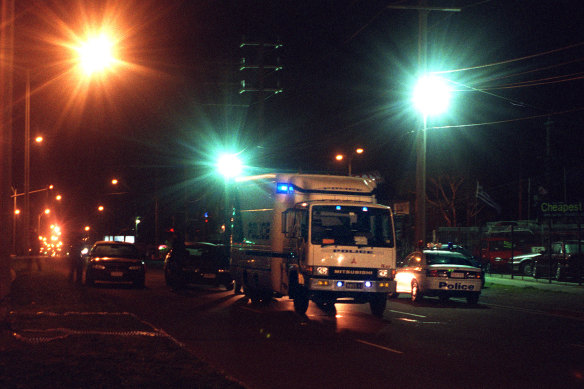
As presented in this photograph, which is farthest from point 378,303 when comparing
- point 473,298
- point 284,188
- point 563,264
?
point 563,264

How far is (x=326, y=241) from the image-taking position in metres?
17.1

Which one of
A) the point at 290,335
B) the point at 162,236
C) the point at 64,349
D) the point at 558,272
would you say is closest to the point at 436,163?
the point at 162,236

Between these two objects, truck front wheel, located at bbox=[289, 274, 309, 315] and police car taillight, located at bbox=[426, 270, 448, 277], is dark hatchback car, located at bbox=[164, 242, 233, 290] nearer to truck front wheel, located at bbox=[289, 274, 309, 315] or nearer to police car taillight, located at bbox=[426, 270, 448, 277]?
police car taillight, located at bbox=[426, 270, 448, 277]

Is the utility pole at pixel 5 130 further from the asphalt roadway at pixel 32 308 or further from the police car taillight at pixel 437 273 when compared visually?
the police car taillight at pixel 437 273

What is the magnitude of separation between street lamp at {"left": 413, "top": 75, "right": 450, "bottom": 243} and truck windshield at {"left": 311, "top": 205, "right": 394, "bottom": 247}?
26.7 ft

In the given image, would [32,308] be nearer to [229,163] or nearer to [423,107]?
[423,107]

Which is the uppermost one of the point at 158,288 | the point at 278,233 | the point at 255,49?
the point at 255,49

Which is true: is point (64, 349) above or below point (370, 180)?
below

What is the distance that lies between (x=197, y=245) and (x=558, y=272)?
14.9m

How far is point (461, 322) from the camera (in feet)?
55.6

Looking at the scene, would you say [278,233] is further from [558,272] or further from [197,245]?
[558,272]

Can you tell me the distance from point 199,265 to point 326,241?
9.55 metres

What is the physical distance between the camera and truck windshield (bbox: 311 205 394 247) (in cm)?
1731

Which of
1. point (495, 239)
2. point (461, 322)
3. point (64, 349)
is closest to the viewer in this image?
point (64, 349)
